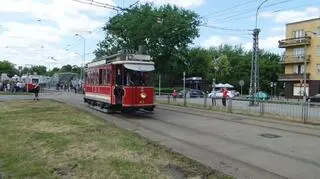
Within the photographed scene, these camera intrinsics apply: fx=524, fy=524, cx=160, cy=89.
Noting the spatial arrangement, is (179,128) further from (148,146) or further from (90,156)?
(90,156)

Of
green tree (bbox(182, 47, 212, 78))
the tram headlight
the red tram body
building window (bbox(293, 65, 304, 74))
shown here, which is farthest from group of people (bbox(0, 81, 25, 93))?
the tram headlight

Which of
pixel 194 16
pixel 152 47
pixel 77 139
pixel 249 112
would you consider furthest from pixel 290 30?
pixel 77 139

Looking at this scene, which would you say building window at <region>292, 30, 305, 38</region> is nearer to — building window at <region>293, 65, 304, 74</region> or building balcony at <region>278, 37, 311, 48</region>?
building balcony at <region>278, 37, 311, 48</region>

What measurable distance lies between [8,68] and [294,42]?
11686 centimetres

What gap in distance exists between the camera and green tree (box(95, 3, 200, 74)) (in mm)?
72625

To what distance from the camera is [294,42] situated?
86.2m

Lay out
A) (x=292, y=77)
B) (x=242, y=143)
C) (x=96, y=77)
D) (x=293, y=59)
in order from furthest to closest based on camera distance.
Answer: (x=293, y=59) < (x=292, y=77) < (x=96, y=77) < (x=242, y=143)

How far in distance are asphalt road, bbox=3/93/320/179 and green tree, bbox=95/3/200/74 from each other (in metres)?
47.0

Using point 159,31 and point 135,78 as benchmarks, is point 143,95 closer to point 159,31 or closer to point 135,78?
point 135,78

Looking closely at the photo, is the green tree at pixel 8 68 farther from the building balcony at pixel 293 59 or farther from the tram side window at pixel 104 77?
the tram side window at pixel 104 77

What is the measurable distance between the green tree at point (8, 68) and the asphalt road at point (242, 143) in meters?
154

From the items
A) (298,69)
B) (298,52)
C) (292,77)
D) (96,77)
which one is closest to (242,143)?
(96,77)

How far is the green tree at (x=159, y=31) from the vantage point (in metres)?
72.6

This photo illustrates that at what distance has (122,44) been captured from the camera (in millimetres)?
79688
